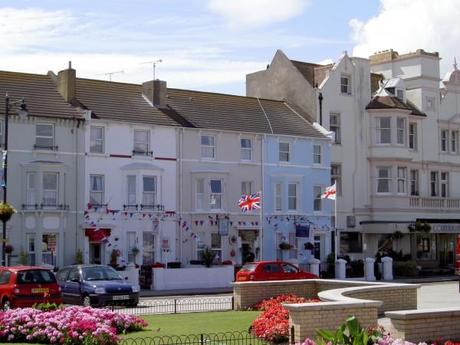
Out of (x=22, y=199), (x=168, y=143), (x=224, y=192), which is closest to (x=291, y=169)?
(x=224, y=192)

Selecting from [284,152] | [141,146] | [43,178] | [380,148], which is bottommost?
[43,178]

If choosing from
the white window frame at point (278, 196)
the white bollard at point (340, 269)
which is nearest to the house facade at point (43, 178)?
the white window frame at point (278, 196)

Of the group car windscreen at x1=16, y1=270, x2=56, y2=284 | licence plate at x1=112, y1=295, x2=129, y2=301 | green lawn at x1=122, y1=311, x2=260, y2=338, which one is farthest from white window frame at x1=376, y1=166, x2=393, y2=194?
green lawn at x1=122, y1=311, x2=260, y2=338

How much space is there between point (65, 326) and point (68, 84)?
28.9m

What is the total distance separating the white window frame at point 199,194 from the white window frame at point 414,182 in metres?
16.8

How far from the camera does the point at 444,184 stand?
6075cm

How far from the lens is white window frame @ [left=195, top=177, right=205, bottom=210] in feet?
155

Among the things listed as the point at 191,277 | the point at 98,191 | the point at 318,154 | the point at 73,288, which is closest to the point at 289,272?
the point at 191,277

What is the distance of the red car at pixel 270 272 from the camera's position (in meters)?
35.1

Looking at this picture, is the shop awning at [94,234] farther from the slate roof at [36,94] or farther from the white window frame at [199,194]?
the white window frame at [199,194]

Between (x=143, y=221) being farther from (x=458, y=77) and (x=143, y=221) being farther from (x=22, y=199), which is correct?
(x=458, y=77)

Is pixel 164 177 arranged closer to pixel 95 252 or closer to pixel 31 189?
pixel 95 252

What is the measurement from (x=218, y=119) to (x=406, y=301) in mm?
27260

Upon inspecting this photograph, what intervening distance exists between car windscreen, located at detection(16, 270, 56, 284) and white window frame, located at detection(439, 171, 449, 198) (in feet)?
128
